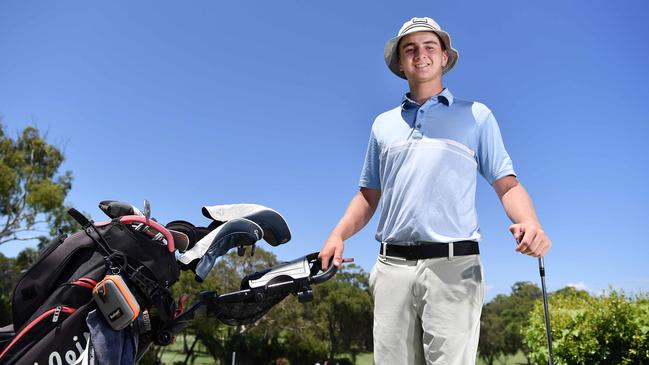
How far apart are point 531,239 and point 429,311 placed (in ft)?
1.65

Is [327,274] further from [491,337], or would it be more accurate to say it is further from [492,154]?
[491,337]

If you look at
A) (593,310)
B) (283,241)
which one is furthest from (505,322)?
(283,241)

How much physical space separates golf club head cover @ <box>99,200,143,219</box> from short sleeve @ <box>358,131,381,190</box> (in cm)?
126

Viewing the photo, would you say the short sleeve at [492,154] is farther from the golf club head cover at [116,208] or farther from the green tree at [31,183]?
the green tree at [31,183]

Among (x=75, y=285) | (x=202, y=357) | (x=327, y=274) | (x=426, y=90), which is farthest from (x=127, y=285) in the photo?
(x=202, y=357)

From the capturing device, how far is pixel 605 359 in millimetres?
11344

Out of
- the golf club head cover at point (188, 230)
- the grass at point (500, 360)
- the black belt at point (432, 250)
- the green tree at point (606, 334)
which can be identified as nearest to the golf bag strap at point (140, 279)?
the golf club head cover at point (188, 230)

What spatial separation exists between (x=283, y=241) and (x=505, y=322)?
53948 mm

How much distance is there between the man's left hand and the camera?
→ 1952mm

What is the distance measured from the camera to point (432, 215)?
2217 millimetres

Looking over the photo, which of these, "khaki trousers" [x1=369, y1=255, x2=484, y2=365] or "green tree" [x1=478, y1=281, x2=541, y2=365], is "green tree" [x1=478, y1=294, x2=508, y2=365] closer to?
"green tree" [x1=478, y1=281, x2=541, y2=365]

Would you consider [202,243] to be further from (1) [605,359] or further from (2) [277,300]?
(1) [605,359]

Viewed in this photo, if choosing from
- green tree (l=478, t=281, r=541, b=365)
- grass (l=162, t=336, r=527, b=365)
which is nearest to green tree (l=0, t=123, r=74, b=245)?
grass (l=162, t=336, r=527, b=365)

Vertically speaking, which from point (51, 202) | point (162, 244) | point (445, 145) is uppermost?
point (51, 202)
